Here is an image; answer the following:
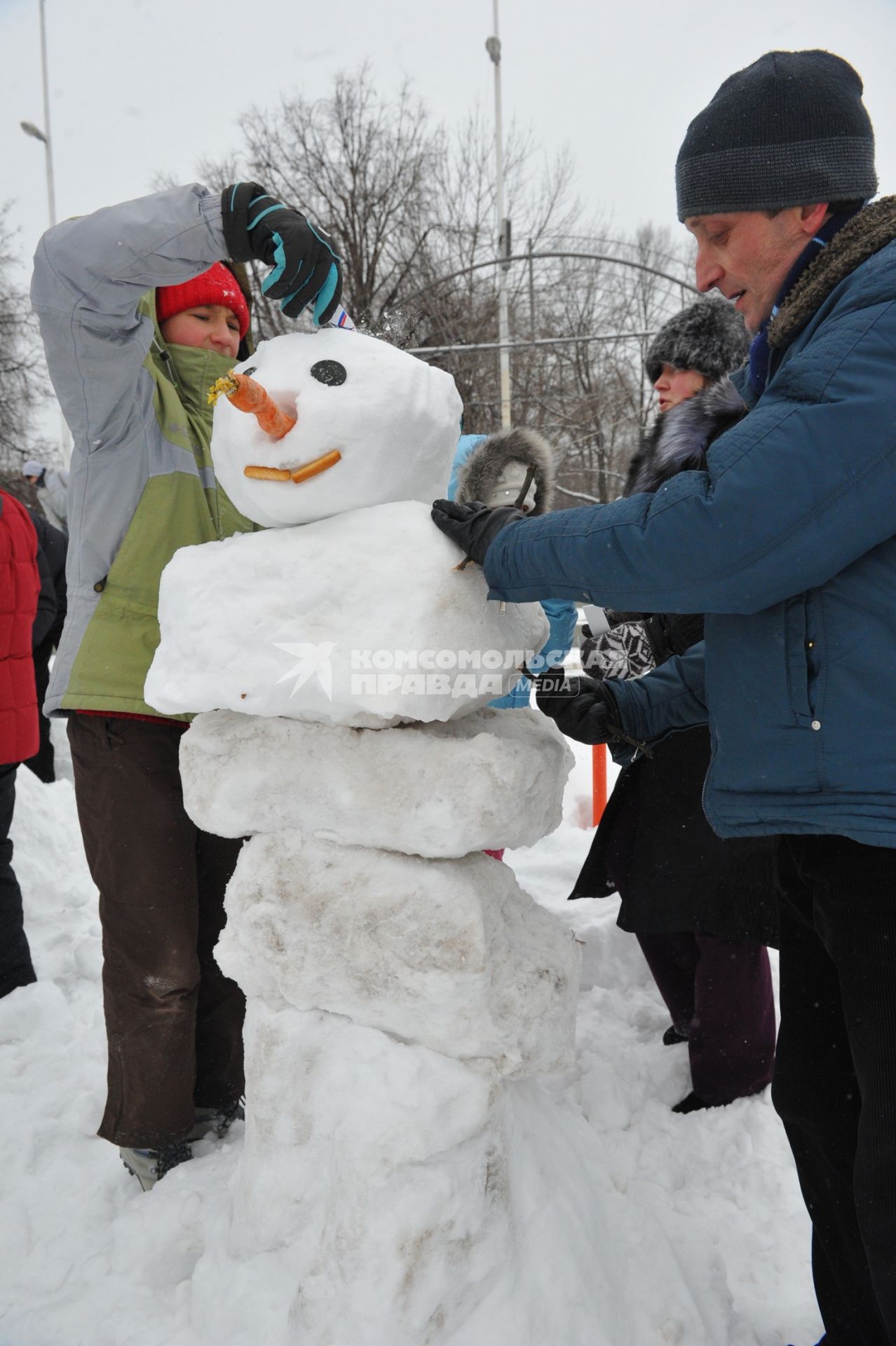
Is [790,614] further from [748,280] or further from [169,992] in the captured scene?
[169,992]

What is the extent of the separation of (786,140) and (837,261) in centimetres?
21

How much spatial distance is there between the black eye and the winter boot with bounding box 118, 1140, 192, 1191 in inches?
66.8

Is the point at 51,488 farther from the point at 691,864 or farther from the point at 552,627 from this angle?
the point at 691,864

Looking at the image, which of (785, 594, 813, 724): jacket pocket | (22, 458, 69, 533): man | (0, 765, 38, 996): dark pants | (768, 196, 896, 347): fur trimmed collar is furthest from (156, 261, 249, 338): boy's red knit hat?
(22, 458, 69, 533): man

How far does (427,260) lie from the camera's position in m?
9.08

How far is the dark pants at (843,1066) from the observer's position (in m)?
1.23

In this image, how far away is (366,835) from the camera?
155cm

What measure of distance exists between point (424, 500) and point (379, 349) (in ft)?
0.92

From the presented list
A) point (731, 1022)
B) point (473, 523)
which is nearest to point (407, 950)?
point (473, 523)

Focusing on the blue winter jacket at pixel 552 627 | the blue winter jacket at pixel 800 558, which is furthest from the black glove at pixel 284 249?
the blue winter jacket at pixel 552 627

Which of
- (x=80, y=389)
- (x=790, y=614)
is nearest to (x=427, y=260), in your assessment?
(x=80, y=389)

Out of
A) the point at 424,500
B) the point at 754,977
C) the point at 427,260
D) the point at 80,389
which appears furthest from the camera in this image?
the point at 427,260

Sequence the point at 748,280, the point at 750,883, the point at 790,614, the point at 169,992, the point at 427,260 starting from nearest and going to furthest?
1. the point at 790,614
2. the point at 748,280
3. the point at 169,992
4. the point at 750,883
5. the point at 427,260

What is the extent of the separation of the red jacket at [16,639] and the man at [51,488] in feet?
11.6
